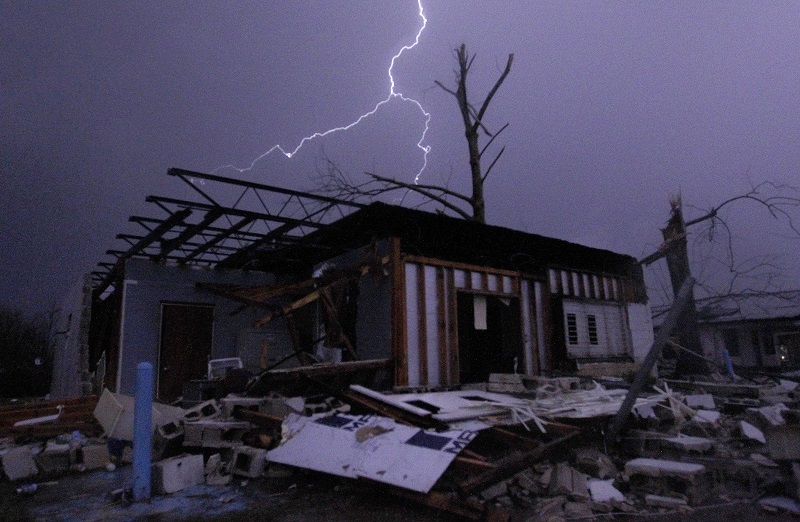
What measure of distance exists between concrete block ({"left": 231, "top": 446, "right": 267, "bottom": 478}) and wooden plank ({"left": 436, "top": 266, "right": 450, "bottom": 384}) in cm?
486

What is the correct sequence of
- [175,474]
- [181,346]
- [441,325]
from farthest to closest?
[181,346] < [441,325] < [175,474]

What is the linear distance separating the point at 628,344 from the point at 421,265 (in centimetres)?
772

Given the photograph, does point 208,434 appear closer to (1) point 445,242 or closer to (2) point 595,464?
(2) point 595,464

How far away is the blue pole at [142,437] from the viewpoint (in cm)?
568

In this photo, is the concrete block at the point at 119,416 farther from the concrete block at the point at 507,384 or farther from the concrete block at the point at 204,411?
the concrete block at the point at 507,384

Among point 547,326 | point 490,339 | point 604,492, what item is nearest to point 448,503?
point 604,492

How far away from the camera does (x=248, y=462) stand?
21.6ft

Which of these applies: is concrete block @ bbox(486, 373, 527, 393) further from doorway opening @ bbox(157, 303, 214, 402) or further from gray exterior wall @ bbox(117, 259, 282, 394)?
doorway opening @ bbox(157, 303, 214, 402)

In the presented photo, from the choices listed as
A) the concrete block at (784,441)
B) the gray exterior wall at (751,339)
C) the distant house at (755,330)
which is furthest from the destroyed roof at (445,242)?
the gray exterior wall at (751,339)

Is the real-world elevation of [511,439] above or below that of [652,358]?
below

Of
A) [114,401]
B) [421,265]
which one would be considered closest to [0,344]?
[114,401]

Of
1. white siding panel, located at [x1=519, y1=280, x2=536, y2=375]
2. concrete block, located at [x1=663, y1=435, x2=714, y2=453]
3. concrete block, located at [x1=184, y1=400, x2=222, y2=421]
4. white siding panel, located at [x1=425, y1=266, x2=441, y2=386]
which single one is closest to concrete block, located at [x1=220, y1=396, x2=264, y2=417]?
concrete block, located at [x1=184, y1=400, x2=222, y2=421]

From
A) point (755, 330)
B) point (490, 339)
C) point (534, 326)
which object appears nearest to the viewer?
point (534, 326)

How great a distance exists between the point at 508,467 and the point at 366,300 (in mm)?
6237
